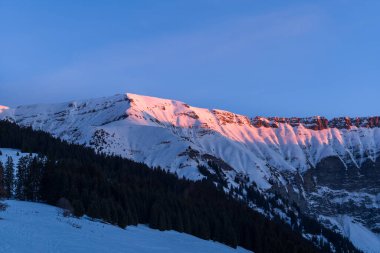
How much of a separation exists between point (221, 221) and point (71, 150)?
60742 mm

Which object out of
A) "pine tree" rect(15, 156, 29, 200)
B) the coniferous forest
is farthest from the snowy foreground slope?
"pine tree" rect(15, 156, 29, 200)

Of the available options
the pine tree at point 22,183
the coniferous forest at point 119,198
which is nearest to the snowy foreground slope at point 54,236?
the coniferous forest at point 119,198

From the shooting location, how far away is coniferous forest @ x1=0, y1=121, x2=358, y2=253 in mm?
84613

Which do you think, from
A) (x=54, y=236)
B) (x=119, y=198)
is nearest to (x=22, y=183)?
(x=119, y=198)

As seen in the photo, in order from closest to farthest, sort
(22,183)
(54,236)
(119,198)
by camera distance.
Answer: (54,236), (22,183), (119,198)

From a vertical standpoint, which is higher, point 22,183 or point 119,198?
point 22,183

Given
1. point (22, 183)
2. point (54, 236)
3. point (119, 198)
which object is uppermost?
point (22, 183)

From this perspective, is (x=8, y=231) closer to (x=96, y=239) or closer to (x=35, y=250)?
(x=35, y=250)

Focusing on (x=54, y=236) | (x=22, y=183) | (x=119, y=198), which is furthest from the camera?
(x=119, y=198)

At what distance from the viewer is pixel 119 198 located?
100250mm

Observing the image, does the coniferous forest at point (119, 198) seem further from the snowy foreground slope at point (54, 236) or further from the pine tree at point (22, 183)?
the snowy foreground slope at point (54, 236)

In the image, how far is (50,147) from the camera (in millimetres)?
151625

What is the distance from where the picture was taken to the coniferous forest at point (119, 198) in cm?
8461

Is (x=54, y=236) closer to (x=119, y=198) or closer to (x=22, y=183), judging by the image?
(x=22, y=183)
